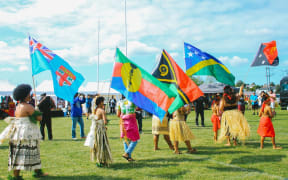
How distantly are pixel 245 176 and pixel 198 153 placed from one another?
2451mm

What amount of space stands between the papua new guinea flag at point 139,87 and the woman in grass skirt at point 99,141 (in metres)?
0.94

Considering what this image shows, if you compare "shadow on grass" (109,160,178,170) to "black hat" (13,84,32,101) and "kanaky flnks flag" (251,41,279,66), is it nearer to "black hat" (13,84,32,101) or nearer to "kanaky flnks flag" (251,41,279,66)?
"black hat" (13,84,32,101)

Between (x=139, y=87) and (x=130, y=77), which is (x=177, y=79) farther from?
(x=130, y=77)

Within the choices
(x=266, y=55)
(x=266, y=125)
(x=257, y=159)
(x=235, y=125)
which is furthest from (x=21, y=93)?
(x=266, y=55)

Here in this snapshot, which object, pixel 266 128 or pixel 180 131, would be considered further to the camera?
pixel 266 128

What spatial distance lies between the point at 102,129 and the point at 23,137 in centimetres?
186

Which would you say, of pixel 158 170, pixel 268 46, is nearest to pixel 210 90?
pixel 268 46

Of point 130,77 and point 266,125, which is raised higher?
point 130,77

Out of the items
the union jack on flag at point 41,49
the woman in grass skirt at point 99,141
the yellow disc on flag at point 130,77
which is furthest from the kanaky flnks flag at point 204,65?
the union jack on flag at point 41,49

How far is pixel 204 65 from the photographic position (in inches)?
371

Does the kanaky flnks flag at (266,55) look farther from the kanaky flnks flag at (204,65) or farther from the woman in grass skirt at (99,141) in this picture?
the woman in grass skirt at (99,141)

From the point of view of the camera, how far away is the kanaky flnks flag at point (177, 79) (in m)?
6.76

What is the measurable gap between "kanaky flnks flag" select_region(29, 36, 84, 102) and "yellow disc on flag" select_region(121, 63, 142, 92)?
2.65 meters

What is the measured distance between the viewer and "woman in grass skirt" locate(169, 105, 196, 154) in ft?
25.3
